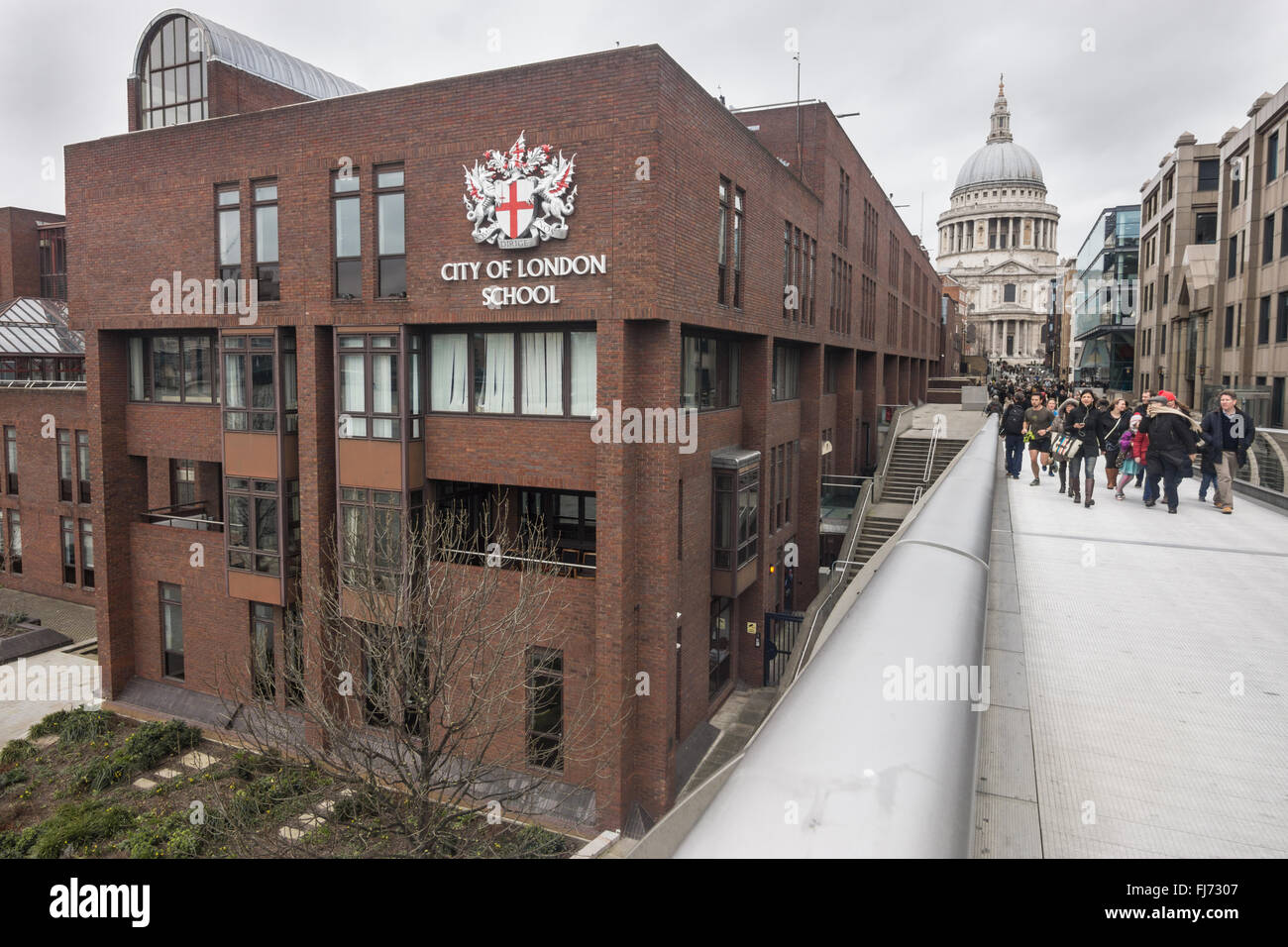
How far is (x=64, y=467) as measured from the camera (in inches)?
1298

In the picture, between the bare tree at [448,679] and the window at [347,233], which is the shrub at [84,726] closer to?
the bare tree at [448,679]

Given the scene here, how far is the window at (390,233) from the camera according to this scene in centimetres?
1823

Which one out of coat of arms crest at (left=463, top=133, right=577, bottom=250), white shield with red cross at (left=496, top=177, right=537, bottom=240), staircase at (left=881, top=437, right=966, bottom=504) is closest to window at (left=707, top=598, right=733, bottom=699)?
staircase at (left=881, top=437, right=966, bottom=504)

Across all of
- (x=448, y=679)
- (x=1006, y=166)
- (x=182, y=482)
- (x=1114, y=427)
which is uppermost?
(x=1006, y=166)

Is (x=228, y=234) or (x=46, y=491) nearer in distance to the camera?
(x=228, y=234)

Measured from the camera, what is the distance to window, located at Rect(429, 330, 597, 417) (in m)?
17.5

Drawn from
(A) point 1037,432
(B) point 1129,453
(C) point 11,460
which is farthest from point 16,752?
(B) point 1129,453

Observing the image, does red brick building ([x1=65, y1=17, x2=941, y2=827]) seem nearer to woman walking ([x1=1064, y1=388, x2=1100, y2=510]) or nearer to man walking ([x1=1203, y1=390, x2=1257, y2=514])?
woman walking ([x1=1064, y1=388, x2=1100, y2=510])

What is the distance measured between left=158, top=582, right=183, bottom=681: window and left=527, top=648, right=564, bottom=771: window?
1200cm

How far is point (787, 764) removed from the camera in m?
1.50

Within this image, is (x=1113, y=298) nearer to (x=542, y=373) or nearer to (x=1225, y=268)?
(x=1225, y=268)

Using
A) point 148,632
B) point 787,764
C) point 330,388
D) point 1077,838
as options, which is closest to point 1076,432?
point 1077,838

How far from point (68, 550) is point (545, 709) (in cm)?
2671

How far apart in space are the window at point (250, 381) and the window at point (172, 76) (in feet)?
28.3
